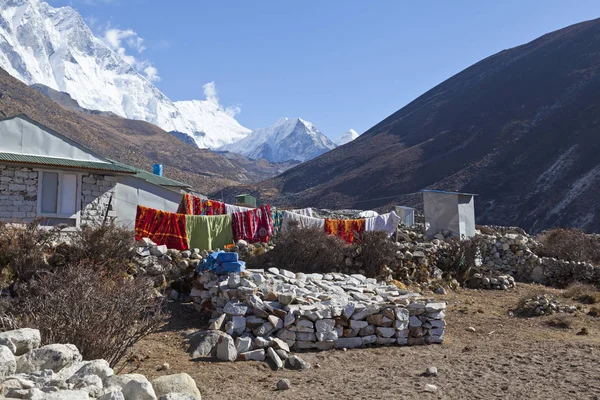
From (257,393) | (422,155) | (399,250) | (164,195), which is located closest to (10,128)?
(164,195)

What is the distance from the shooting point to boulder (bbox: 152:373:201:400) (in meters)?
4.61

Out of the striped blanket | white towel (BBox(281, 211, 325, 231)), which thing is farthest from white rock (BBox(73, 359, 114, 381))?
white towel (BBox(281, 211, 325, 231))

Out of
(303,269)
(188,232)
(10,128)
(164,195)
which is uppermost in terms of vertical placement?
(10,128)

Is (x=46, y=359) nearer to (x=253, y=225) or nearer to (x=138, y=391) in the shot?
(x=138, y=391)

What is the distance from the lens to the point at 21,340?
4.50m

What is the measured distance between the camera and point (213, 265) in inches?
352

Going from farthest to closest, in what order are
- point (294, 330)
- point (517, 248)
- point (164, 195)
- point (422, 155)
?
1. point (422, 155)
2. point (164, 195)
3. point (517, 248)
4. point (294, 330)

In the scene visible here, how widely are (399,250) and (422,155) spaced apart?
49326 millimetres

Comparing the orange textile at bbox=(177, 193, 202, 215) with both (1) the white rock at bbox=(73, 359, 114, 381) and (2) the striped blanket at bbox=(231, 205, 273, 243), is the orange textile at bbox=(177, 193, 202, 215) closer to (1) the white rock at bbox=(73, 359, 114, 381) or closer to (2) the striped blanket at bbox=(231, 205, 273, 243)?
(2) the striped blanket at bbox=(231, 205, 273, 243)

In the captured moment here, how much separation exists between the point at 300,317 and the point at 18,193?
10716 mm

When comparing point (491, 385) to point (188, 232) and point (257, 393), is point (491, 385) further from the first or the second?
point (188, 232)

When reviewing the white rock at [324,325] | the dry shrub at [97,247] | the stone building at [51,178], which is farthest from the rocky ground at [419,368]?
the stone building at [51,178]

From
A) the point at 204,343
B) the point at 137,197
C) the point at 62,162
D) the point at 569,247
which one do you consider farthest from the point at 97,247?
the point at 569,247

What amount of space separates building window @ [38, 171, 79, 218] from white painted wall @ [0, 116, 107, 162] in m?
0.69
